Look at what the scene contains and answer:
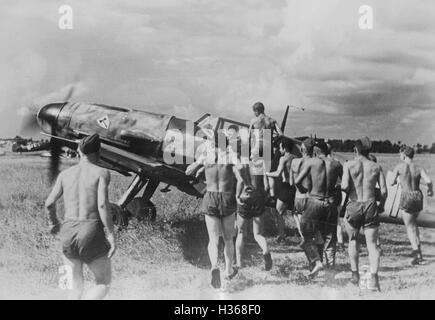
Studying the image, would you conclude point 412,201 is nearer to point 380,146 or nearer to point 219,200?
point 380,146

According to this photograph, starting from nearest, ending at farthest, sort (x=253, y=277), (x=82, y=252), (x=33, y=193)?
(x=82, y=252) → (x=253, y=277) → (x=33, y=193)

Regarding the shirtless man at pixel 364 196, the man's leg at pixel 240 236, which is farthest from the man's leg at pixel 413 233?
the man's leg at pixel 240 236

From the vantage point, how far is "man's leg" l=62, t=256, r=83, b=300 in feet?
19.6

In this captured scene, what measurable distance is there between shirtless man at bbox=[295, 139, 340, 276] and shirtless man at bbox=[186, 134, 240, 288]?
3.77 ft

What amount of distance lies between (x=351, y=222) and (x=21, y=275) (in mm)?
5178

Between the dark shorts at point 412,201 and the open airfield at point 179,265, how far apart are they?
0.93m

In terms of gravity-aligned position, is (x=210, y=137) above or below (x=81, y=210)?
above

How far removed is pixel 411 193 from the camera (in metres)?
8.71

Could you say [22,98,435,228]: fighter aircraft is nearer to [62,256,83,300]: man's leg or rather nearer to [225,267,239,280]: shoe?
[225,267,239,280]: shoe

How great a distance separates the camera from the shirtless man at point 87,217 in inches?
230

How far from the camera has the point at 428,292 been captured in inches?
301

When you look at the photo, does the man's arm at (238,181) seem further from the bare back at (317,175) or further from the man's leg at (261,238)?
the bare back at (317,175)

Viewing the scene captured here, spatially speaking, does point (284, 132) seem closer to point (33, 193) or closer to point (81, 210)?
point (81, 210)
